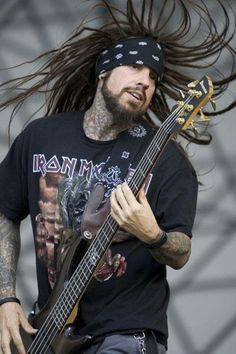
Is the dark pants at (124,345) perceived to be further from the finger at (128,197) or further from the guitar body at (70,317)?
the finger at (128,197)

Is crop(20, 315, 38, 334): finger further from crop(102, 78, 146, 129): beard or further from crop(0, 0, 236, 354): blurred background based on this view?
crop(0, 0, 236, 354): blurred background

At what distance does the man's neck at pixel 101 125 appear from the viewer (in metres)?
4.54

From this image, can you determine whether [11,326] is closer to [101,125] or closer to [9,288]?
[9,288]

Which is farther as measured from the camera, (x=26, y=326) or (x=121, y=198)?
(x=26, y=326)

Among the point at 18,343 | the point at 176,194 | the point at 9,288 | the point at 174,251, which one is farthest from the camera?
the point at 9,288

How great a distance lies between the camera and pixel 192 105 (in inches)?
163

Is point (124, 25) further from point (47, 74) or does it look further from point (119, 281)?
point (119, 281)

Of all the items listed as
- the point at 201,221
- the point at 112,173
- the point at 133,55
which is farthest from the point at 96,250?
the point at 201,221

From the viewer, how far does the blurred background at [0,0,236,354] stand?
6.44m

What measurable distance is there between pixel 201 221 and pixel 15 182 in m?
2.00

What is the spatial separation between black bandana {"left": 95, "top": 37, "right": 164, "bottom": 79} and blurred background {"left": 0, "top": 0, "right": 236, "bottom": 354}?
1759mm

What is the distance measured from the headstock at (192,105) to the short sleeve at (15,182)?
75 cm

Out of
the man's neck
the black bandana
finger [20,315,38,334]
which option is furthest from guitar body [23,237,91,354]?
the black bandana

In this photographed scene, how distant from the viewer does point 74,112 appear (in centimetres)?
470
